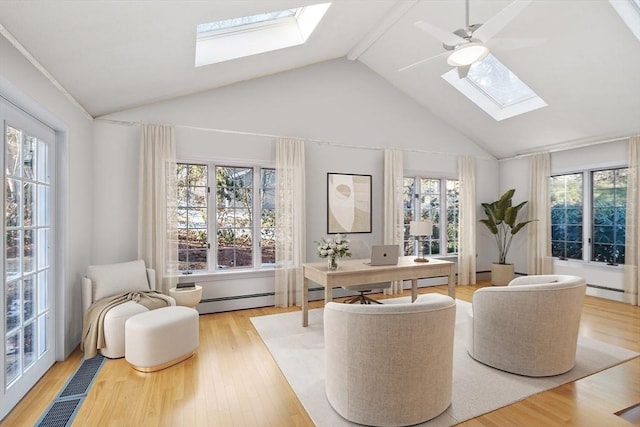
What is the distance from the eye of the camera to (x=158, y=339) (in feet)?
8.38

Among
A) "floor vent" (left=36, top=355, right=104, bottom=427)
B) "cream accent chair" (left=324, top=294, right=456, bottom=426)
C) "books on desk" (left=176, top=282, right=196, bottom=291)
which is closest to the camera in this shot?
"cream accent chair" (left=324, top=294, right=456, bottom=426)

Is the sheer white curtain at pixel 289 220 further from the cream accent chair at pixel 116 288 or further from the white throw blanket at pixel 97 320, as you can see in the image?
the white throw blanket at pixel 97 320

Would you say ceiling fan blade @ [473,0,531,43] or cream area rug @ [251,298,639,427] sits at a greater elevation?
ceiling fan blade @ [473,0,531,43]

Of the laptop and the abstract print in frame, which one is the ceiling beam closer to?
the abstract print in frame

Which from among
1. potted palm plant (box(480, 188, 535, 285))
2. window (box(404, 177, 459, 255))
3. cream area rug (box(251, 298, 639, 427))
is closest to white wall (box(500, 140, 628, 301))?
potted palm plant (box(480, 188, 535, 285))

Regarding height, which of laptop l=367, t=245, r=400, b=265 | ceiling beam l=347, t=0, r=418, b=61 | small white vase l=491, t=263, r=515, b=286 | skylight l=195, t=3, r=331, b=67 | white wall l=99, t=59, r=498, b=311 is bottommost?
small white vase l=491, t=263, r=515, b=286

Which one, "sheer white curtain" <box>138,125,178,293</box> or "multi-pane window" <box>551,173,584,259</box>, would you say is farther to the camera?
"multi-pane window" <box>551,173,584,259</box>

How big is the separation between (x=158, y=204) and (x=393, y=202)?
11.5 feet

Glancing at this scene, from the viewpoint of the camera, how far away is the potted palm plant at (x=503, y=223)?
5.63 metres

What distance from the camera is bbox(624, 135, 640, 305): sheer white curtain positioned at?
4.41m

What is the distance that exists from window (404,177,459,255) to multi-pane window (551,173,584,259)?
163 cm

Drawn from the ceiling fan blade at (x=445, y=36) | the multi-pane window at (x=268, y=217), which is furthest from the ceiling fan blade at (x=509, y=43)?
the multi-pane window at (x=268, y=217)

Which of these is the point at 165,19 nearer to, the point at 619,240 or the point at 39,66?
the point at 39,66

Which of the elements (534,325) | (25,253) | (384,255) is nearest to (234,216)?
(384,255)
